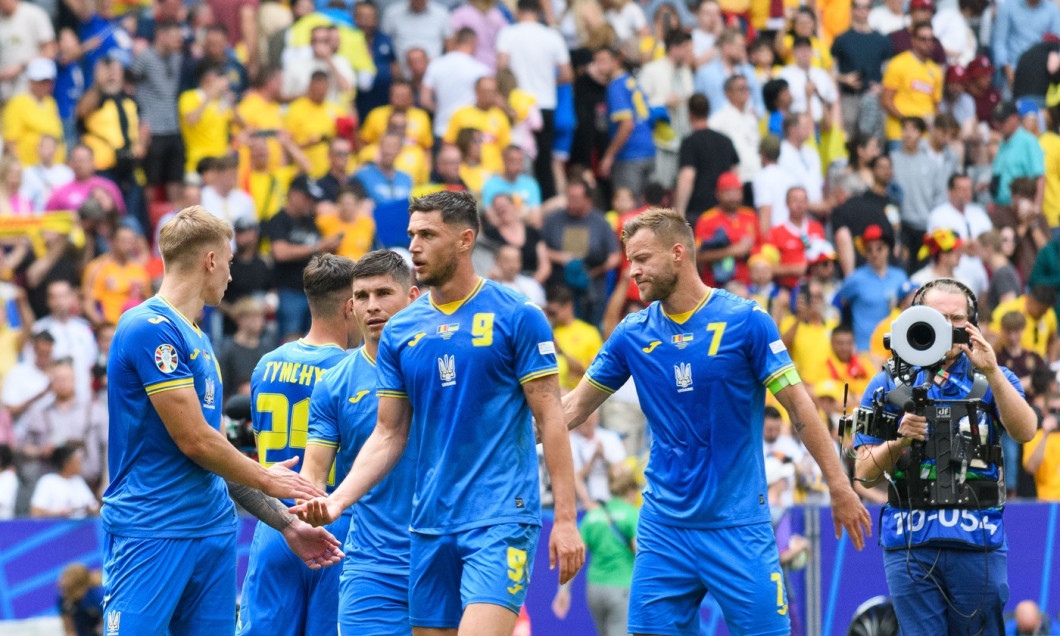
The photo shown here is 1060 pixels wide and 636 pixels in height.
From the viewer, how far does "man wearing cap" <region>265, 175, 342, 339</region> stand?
16.5 metres

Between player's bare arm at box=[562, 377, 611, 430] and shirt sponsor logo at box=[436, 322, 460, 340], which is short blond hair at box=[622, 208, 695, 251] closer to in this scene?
player's bare arm at box=[562, 377, 611, 430]

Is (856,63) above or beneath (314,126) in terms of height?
above

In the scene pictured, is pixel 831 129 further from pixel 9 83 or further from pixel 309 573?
pixel 309 573

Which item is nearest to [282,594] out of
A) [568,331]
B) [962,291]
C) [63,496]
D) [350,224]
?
[962,291]

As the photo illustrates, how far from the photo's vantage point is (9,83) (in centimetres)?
1820

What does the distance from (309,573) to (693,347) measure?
2520 mm

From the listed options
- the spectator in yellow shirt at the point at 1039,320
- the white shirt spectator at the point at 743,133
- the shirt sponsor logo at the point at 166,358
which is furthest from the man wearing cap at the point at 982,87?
the shirt sponsor logo at the point at 166,358

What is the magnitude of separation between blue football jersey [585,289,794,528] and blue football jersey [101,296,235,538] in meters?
2.41

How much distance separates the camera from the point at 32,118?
58.1ft

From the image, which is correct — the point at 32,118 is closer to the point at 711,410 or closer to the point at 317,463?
the point at 317,463

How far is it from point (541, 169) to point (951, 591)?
38.5 feet

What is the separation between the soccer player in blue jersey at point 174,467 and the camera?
718 cm

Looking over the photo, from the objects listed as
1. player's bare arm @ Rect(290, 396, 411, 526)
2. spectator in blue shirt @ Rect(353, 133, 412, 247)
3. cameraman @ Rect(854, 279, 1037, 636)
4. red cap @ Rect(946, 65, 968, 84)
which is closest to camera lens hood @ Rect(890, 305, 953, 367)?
cameraman @ Rect(854, 279, 1037, 636)

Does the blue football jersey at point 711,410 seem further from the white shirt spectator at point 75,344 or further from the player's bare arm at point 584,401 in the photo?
the white shirt spectator at point 75,344
